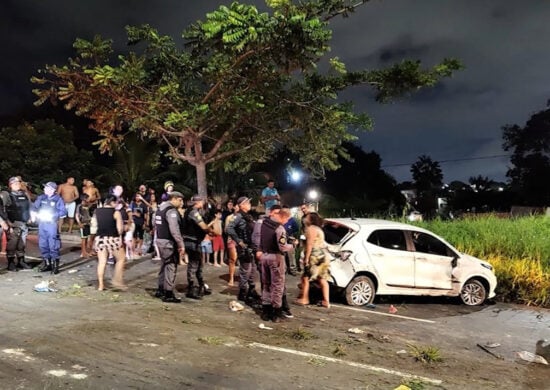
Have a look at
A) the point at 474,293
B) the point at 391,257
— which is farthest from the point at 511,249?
the point at 391,257

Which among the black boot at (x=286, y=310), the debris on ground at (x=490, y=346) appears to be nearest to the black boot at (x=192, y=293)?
the black boot at (x=286, y=310)

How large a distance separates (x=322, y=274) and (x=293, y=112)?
6046 mm

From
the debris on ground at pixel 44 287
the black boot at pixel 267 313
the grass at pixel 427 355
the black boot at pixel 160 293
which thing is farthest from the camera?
the debris on ground at pixel 44 287

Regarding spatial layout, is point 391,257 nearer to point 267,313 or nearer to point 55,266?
point 267,313

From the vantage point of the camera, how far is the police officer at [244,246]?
895cm

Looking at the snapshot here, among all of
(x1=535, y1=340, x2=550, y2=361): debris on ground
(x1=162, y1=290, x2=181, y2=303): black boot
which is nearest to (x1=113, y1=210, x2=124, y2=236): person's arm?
(x1=162, y1=290, x2=181, y2=303): black boot

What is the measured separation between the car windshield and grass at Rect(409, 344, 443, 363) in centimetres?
301

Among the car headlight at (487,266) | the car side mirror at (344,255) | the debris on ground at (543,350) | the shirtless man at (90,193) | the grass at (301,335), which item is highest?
the shirtless man at (90,193)

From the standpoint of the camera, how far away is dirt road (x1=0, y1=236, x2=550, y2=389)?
5.36 meters

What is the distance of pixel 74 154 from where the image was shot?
24.0 m

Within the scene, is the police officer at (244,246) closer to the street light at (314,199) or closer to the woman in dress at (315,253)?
the woman in dress at (315,253)

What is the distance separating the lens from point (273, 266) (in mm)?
7863

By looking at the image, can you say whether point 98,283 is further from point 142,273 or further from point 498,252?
point 498,252

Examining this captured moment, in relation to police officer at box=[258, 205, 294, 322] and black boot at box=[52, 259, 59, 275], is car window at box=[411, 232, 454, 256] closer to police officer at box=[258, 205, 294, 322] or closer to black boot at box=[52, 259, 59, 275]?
police officer at box=[258, 205, 294, 322]
